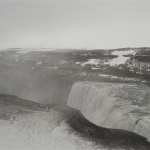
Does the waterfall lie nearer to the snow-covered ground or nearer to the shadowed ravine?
the shadowed ravine

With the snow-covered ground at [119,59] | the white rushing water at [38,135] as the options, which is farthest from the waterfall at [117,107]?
the snow-covered ground at [119,59]

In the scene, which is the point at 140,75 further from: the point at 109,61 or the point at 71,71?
the point at 71,71

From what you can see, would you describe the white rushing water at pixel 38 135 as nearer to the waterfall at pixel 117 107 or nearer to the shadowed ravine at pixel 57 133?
the shadowed ravine at pixel 57 133

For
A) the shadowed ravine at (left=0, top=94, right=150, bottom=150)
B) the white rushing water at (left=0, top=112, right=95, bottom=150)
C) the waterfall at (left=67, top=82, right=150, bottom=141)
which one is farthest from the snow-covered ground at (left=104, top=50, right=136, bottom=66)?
the white rushing water at (left=0, top=112, right=95, bottom=150)

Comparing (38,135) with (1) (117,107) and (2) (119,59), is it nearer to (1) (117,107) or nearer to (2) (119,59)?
(1) (117,107)

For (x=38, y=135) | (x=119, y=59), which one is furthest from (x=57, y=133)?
(x=119, y=59)

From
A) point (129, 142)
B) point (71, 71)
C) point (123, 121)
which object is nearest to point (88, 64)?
point (71, 71)
